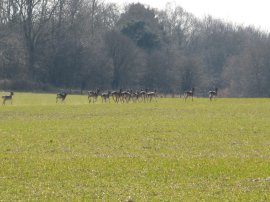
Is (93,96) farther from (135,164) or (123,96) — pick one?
(135,164)

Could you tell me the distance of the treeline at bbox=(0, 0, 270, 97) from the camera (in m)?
92.7

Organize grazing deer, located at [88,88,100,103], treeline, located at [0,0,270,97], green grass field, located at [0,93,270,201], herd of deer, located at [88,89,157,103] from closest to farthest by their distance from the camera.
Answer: green grass field, located at [0,93,270,201]
herd of deer, located at [88,89,157,103]
grazing deer, located at [88,88,100,103]
treeline, located at [0,0,270,97]

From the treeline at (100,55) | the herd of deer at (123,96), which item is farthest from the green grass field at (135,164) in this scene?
the treeline at (100,55)

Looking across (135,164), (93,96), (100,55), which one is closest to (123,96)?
(93,96)

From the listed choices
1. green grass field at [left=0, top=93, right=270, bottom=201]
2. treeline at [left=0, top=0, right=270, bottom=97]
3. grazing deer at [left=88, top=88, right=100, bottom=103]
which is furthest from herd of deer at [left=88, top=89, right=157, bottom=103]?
green grass field at [left=0, top=93, right=270, bottom=201]

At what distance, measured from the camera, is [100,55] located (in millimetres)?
96875

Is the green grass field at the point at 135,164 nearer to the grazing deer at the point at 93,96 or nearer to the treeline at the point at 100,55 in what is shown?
the grazing deer at the point at 93,96

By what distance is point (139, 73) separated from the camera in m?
101

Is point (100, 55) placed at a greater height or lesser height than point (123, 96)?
greater

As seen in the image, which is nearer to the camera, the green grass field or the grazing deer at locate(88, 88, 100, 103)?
the green grass field

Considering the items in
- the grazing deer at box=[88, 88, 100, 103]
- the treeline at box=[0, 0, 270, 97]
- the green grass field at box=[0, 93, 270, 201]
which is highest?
the treeline at box=[0, 0, 270, 97]

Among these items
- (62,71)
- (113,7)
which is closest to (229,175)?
(62,71)

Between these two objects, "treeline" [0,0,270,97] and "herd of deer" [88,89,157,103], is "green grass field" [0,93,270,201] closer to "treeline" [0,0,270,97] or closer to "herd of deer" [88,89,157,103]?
"herd of deer" [88,89,157,103]

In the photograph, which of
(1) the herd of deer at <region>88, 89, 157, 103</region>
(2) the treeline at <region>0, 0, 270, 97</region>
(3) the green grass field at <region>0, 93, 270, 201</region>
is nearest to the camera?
(3) the green grass field at <region>0, 93, 270, 201</region>
